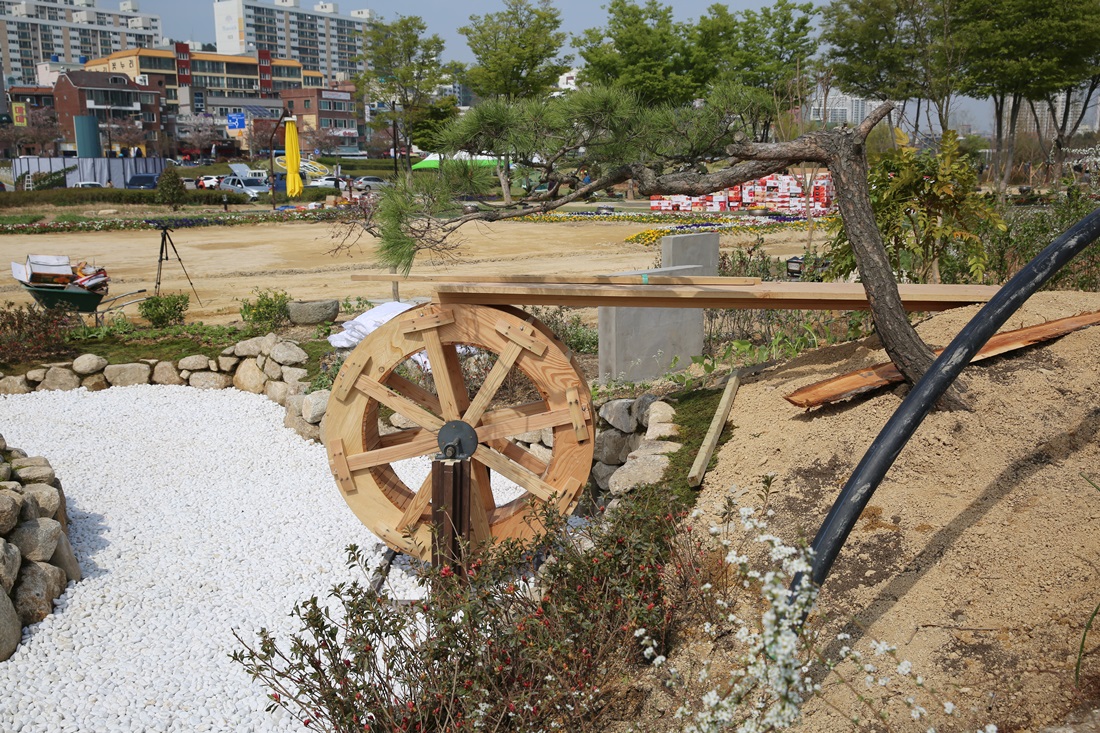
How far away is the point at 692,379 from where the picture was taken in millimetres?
6113

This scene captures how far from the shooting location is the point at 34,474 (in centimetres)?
530

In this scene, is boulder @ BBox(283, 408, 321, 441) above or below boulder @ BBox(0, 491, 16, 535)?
Answer: below

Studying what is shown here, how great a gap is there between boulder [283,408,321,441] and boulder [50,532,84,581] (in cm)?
245

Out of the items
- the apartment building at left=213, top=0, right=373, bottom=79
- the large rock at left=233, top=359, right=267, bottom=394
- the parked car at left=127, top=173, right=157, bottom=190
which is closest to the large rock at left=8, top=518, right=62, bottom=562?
the large rock at left=233, top=359, right=267, bottom=394

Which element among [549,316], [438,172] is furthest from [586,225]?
[438,172]

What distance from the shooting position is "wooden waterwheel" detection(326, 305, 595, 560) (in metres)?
4.71

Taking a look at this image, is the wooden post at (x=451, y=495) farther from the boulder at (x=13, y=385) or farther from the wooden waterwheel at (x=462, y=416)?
the boulder at (x=13, y=385)

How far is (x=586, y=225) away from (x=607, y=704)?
75.3 feet

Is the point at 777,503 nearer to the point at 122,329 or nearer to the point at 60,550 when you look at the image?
the point at 60,550

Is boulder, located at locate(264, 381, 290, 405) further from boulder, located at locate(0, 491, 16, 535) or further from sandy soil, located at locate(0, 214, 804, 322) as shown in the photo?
sandy soil, located at locate(0, 214, 804, 322)

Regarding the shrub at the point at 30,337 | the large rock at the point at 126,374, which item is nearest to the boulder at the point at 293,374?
the large rock at the point at 126,374

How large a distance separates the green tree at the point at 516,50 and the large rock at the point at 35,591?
31.2 m

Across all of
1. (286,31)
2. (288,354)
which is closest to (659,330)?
(288,354)

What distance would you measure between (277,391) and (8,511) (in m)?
3.75
